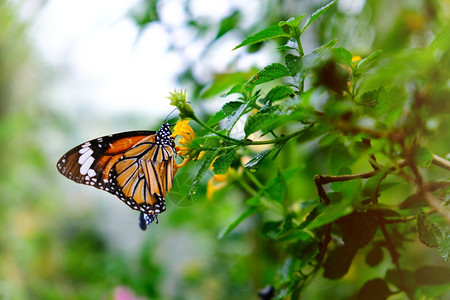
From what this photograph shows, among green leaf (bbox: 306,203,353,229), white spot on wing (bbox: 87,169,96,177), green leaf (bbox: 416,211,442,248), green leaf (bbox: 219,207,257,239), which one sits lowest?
green leaf (bbox: 416,211,442,248)

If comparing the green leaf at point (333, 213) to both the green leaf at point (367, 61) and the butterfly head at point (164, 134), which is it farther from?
the butterfly head at point (164, 134)

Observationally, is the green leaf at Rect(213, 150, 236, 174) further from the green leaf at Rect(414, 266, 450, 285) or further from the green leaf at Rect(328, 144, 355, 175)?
the green leaf at Rect(414, 266, 450, 285)

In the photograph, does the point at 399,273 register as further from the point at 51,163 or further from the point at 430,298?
the point at 51,163

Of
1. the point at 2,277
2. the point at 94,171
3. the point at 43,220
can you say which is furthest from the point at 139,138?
the point at 43,220

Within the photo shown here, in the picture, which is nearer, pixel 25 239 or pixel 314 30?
pixel 314 30

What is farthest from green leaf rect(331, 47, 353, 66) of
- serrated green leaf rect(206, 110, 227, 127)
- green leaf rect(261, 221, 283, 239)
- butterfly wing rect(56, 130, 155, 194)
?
butterfly wing rect(56, 130, 155, 194)

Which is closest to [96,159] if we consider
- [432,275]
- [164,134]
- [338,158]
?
[164,134]
